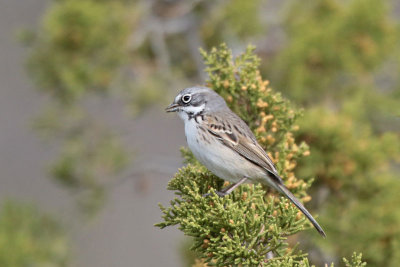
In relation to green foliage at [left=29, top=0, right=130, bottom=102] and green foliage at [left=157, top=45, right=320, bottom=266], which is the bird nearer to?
green foliage at [left=157, top=45, right=320, bottom=266]

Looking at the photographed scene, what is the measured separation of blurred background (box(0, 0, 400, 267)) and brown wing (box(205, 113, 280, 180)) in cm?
111

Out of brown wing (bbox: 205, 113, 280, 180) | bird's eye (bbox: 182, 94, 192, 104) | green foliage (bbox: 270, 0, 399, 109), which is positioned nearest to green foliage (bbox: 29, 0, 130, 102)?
green foliage (bbox: 270, 0, 399, 109)

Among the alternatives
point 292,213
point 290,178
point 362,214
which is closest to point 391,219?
point 362,214

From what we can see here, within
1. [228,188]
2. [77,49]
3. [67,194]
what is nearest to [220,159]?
[228,188]

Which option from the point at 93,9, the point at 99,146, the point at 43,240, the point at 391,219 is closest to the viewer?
the point at 391,219

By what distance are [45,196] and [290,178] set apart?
10093 millimetres

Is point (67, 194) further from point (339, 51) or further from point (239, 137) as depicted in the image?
point (239, 137)

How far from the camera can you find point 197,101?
195 inches

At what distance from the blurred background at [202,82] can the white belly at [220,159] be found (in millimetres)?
1136

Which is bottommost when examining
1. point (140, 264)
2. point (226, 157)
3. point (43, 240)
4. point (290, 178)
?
point (290, 178)

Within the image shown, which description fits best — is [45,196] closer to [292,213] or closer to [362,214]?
[362,214]

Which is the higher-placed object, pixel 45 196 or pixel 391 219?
pixel 45 196

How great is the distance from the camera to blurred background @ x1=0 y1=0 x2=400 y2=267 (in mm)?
5816

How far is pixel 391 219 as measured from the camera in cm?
570
